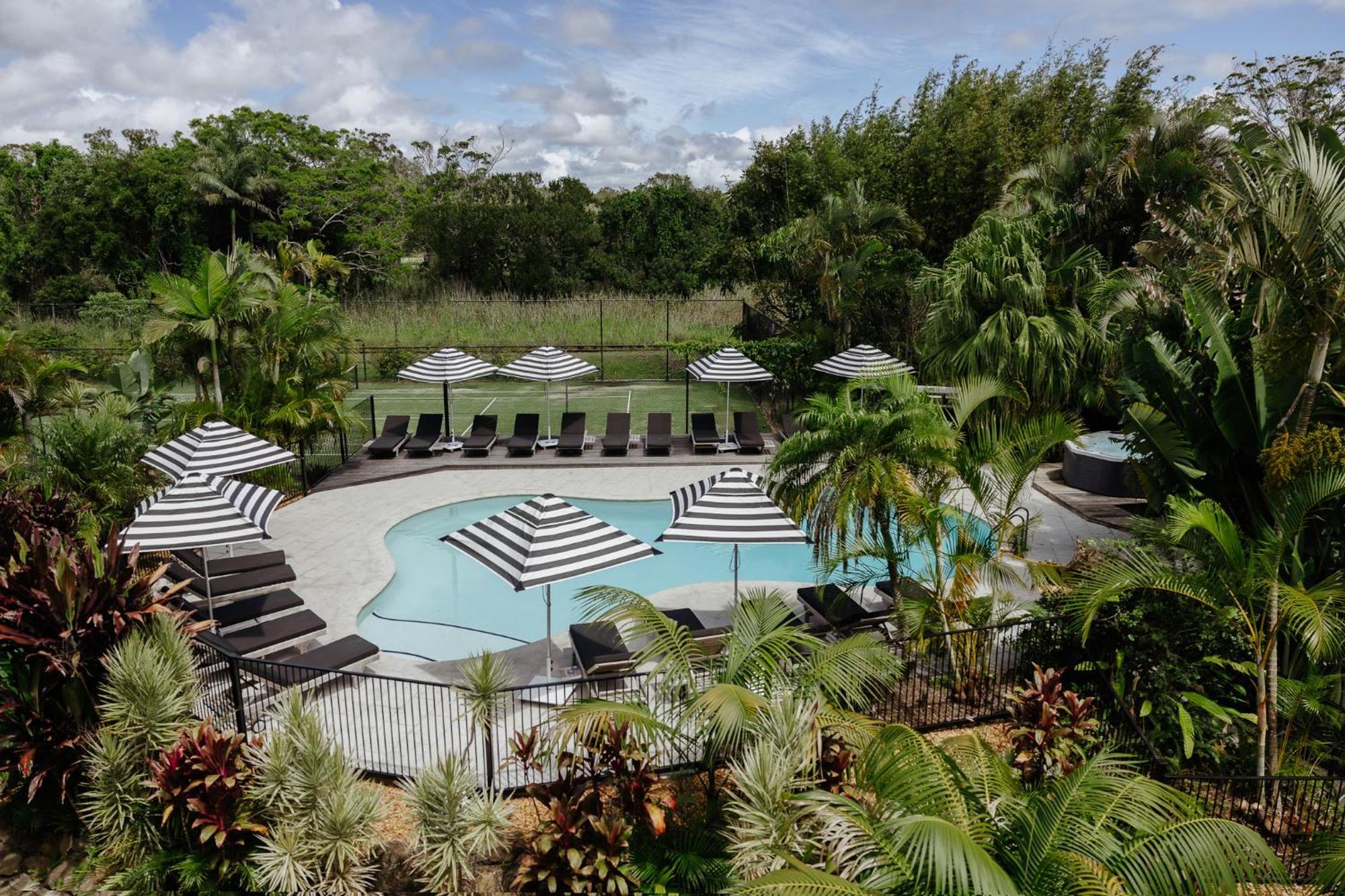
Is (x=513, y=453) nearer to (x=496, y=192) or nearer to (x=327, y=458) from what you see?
(x=327, y=458)

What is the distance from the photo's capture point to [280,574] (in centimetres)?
1092

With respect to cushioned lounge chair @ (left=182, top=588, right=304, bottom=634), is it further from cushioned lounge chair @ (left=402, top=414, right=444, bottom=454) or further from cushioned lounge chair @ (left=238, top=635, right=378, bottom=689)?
cushioned lounge chair @ (left=402, top=414, right=444, bottom=454)

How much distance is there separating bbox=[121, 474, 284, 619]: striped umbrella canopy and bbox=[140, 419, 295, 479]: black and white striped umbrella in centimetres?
158

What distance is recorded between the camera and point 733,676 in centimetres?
648

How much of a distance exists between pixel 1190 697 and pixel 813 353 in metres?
15.5

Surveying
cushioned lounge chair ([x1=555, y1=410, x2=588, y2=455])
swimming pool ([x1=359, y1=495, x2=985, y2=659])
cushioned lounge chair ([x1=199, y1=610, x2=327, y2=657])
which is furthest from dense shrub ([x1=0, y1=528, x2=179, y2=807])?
cushioned lounge chair ([x1=555, y1=410, x2=588, y2=455])

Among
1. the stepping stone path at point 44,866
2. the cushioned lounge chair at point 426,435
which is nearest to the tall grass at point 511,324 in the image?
the cushioned lounge chair at point 426,435

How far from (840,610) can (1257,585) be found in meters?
4.20

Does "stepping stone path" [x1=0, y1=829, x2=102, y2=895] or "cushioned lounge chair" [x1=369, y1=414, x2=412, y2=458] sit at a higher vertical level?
"cushioned lounge chair" [x1=369, y1=414, x2=412, y2=458]

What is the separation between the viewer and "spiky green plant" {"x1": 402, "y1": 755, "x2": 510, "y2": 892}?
609 centimetres

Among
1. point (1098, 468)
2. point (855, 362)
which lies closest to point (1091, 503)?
point (1098, 468)

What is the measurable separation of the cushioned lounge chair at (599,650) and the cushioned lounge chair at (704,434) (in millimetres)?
9353

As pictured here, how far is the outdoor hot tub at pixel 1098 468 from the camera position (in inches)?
596

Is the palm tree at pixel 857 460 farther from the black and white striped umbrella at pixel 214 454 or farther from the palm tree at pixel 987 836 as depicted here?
the black and white striped umbrella at pixel 214 454
